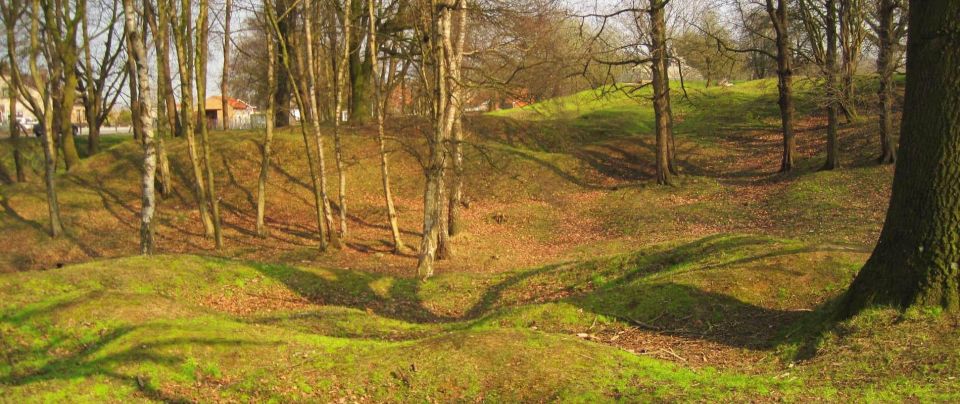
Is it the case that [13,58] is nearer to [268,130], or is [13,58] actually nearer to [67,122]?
[67,122]

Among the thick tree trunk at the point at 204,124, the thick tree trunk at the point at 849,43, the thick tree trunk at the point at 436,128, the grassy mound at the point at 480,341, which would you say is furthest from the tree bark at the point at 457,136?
the thick tree trunk at the point at 849,43

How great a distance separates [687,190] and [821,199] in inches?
196

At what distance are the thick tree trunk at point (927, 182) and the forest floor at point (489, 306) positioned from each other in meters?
0.31

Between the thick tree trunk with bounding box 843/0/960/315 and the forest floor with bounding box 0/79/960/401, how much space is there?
1.01 feet

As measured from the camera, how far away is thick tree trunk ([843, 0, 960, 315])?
6793 mm

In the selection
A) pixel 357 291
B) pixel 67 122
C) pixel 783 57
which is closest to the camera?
pixel 357 291

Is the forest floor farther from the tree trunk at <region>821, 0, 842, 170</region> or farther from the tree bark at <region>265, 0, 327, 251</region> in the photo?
the tree bark at <region>265, 0, 327, 251</region>

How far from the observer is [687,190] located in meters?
25.1

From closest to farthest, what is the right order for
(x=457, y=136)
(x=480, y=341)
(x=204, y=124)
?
(x=480, y=341) < (x=204, y=124) < (x=457, y=136)

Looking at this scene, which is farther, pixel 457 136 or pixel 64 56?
pixel 64 56

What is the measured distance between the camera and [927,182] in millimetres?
6938

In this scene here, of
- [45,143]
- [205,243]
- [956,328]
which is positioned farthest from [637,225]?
[45,143]

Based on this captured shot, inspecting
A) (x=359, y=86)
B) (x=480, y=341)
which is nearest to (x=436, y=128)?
(x=480, y=341)

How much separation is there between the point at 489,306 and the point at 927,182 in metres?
6.93
